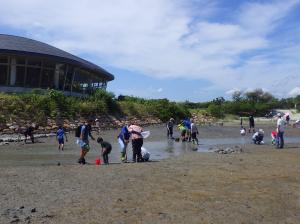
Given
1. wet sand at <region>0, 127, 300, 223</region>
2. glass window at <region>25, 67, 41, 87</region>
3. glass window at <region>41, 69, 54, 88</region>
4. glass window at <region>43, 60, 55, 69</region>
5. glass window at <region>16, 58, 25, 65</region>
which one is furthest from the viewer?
glass window at <region>41, 69, 54, 88</region>

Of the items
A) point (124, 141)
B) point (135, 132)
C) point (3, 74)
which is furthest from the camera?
point (3, 74)

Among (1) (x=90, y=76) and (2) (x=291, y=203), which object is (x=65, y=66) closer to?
(1) (x=90, y=76)

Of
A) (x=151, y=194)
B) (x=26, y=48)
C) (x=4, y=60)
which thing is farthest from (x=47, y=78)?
(x=151, y=194)

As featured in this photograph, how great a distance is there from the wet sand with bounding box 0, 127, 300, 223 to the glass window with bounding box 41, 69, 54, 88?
32332 mm

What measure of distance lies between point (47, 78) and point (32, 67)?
2379 mm

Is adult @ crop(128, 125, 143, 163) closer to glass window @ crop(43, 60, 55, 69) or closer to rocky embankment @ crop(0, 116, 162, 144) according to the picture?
rocky embankment @ crop(0, 116, 162, 144)

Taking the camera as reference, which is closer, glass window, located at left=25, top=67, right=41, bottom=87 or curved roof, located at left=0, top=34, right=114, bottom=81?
curved roof, located at left=0, top=34, right=114, bottom=81

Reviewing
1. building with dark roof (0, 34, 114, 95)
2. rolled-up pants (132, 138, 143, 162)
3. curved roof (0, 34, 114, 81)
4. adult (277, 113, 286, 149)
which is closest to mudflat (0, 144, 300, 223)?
rolled-up pants (132, 138, 143, 162)

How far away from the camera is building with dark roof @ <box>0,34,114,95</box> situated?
4309 centimetres

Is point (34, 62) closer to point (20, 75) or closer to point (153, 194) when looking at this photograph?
point (20, 75)

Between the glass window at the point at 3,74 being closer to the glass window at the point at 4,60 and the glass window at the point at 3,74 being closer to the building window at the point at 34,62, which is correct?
the glass window at the point at 4,60

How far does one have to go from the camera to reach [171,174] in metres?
13.7

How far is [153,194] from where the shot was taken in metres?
10.5

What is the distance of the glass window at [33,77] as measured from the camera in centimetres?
4494
